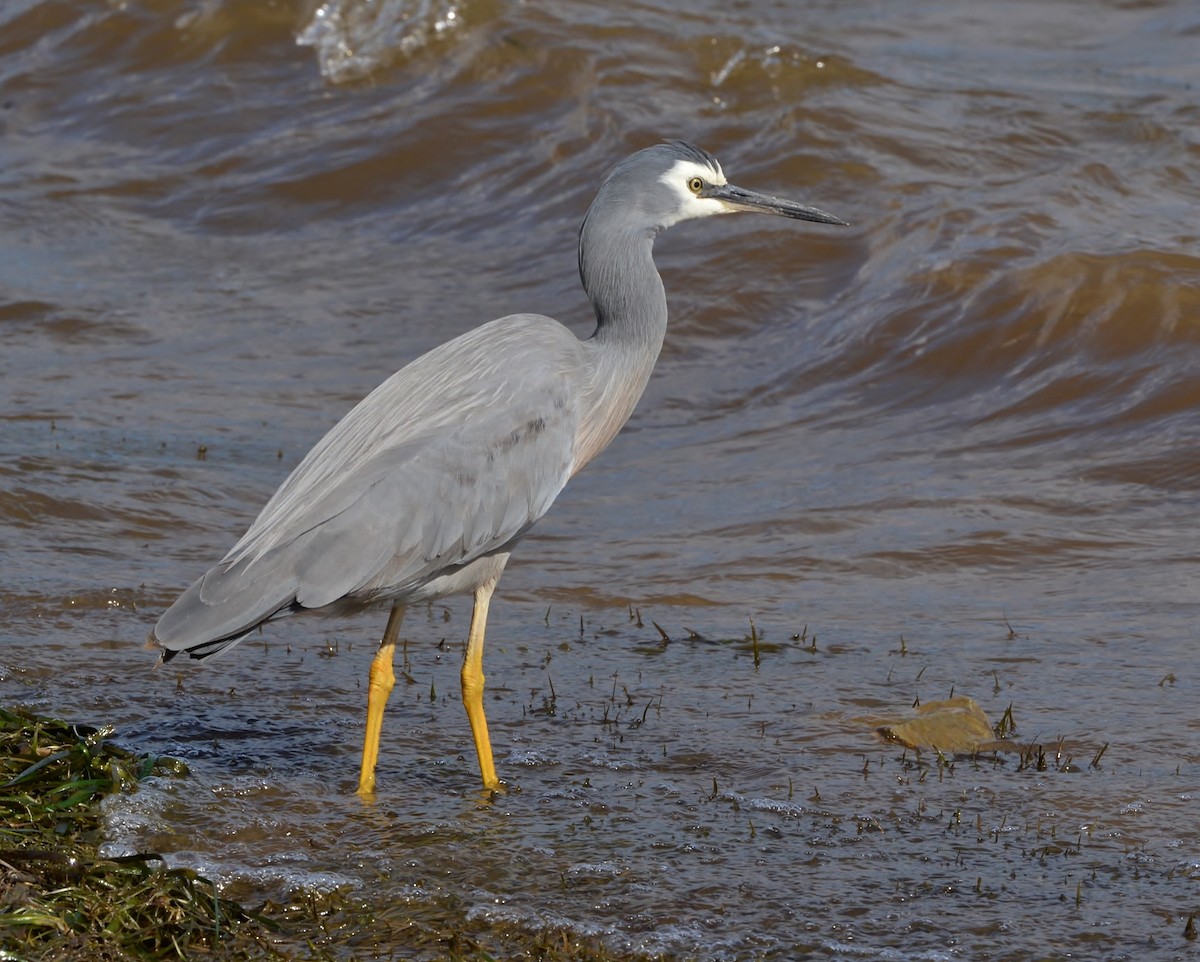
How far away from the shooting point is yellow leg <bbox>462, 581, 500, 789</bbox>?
5180mm

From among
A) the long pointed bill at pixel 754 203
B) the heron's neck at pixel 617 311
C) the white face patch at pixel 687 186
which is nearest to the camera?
the heron's neck at pixel 617 311

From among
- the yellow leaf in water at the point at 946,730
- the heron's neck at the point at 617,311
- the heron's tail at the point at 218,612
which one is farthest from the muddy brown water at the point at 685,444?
the heron's neck at the point at 617,311

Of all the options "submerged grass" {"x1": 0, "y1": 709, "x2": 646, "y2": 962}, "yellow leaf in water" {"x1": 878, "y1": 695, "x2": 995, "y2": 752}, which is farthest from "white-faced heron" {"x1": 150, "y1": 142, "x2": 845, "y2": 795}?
"yellow leaf in water" {"x1": 878, "y1": 695, "x2": 995, "y2": 752}

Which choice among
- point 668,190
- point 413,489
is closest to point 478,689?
point 413,489

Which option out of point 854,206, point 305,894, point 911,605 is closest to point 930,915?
point 305,894

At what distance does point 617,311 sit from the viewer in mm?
5844

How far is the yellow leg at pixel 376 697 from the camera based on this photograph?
16.9 feet

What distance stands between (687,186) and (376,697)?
1.99 meters

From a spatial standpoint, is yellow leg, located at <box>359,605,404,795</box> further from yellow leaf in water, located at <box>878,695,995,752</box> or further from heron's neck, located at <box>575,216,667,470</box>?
yellow leaf in water, located at <box>878,695,995,752</box>

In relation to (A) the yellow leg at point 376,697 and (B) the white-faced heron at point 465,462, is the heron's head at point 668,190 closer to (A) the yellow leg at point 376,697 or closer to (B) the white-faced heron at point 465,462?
(B) the white-faced heron at point 465,462

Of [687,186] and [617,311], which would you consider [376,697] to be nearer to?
[617,311]

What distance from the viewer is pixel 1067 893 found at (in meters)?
4.41

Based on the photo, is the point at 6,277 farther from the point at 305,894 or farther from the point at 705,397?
the point at 305,894

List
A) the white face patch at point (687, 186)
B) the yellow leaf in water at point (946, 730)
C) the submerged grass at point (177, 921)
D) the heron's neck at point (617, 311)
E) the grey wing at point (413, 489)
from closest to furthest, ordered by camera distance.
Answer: the submerged grass at point (177, 921), the grey wing at point (413, 489), the yellow leaf in water at point (946, 730), the heron's neck at point (617, 311), the white face patch at point (687, 186)
